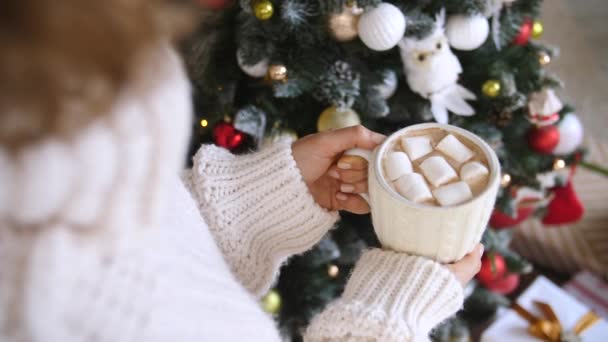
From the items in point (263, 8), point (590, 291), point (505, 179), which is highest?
point (263, 8)

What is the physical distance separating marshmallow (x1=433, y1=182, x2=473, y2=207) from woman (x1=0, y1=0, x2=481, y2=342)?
0.39 feet

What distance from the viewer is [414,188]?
507 millimetres

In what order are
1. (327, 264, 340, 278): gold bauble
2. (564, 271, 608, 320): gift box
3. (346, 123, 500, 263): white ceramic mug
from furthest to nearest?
(564, 271, 608, 320): gift box
(327, 264, 340, 278): gold bauble
(346, 123, 500, 263): white ceramic mug

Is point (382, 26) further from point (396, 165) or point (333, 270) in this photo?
point (333, 270)

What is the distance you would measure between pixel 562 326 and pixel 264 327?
96 cm

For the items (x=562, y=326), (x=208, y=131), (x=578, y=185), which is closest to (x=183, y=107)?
(x=208, y=131)

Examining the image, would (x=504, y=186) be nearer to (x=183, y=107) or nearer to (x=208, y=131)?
(x=208, y=131)

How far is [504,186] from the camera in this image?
3.34ft

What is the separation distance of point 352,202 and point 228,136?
314mm

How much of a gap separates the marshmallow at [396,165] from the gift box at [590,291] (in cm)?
103

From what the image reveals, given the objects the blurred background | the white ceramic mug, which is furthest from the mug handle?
the blurred background

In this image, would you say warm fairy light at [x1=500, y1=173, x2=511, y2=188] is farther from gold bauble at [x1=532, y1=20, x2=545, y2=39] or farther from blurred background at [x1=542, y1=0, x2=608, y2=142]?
blurred background at [x1=542, y1=0, x2=608, y2=142]

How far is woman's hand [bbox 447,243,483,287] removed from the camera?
1.87ft

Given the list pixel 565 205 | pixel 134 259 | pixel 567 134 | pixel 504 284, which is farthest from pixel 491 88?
pixel 134 259
